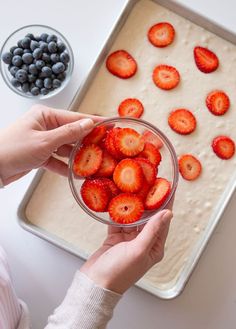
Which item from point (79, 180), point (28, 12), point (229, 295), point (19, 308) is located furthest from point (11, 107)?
point (229, 295)

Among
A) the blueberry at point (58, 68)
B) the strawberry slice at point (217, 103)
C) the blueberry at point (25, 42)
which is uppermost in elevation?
the strawberry slice at point (217, 103)

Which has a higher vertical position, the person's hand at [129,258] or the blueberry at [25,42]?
the blueberry at [25,42]

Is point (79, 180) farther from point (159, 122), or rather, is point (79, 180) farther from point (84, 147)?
point (159, 122)

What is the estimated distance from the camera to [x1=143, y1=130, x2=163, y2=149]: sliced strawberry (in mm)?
1015

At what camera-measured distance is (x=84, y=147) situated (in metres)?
0.99

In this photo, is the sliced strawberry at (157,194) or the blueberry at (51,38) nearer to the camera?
the sliced strawberry at (157,194)

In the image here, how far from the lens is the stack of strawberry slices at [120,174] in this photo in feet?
3.14

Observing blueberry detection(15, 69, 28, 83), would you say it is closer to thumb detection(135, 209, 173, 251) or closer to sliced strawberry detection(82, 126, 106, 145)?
sliced strawberry detection(82, 126, 106, 145)

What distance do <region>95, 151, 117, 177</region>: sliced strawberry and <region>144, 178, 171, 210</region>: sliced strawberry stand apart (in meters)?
0.09

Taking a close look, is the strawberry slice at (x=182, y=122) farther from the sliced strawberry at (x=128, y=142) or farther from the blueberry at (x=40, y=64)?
the blueberry at (x=40, y=64)

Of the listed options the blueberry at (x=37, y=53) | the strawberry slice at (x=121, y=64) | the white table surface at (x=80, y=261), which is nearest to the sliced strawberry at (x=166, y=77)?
the strawberry slice at (x=121, y=64)

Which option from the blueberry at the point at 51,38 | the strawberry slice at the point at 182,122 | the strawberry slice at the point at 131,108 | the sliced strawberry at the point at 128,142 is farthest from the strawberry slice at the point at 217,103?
the blueberry at the point at 51,38

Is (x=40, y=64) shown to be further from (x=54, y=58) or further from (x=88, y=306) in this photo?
(x=88, y=306)

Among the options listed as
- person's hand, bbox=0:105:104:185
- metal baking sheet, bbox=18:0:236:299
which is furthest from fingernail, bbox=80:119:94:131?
metal baking sheet, bbox=18:0:236:299
